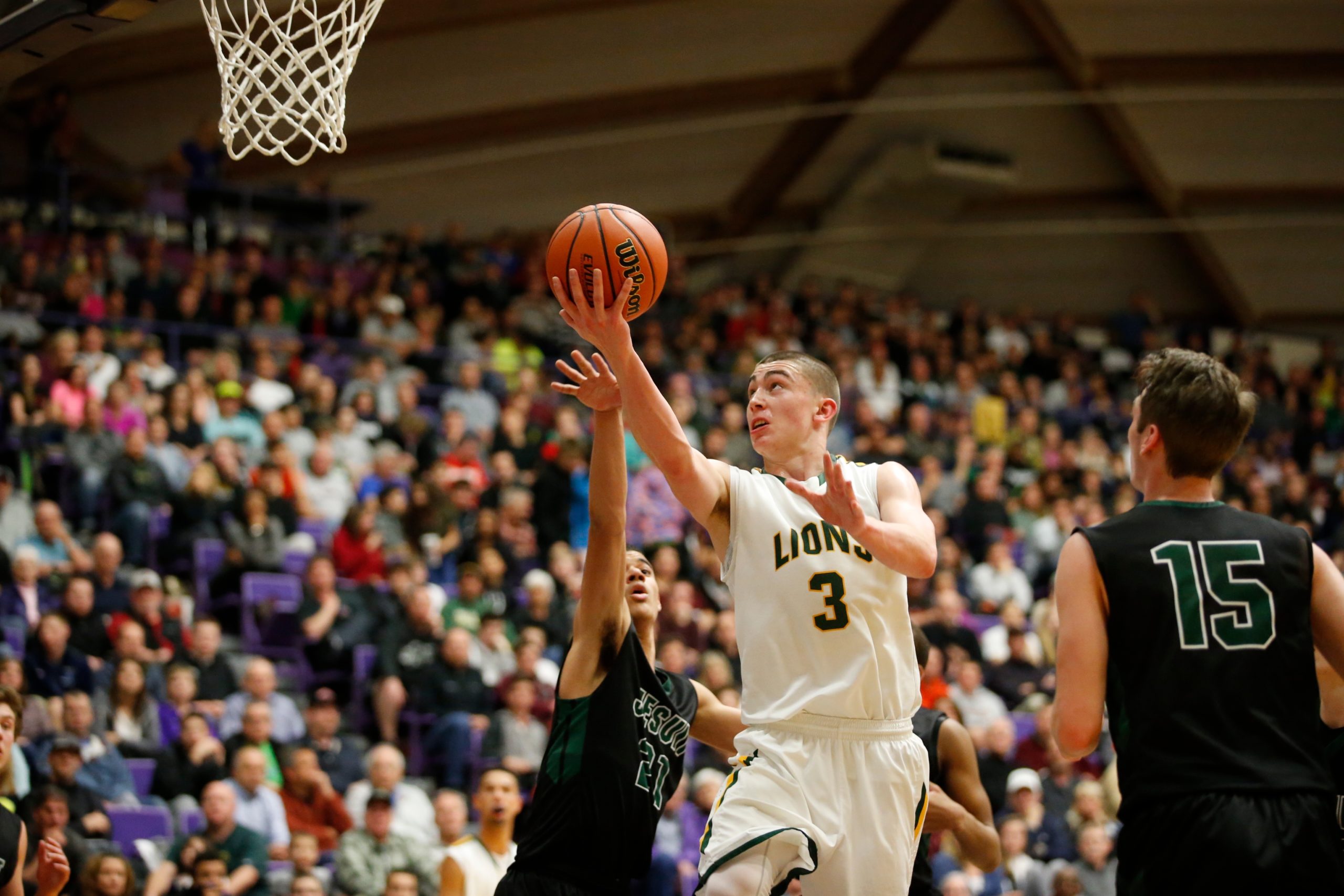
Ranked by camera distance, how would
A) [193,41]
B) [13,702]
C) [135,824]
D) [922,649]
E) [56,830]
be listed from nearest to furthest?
1. [13,702]
2. [922,649]
3. [56,830]
4. [135,824]
5. [193,41]

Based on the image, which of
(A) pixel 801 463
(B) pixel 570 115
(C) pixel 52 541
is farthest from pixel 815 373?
(B) pixel 570 115

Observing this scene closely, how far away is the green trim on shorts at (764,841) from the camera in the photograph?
3.96 metres

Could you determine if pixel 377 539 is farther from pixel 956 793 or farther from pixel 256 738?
pixel 956 793

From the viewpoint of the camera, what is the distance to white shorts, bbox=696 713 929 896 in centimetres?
400

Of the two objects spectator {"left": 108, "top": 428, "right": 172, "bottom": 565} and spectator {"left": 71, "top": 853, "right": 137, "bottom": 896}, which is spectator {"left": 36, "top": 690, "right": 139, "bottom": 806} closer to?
spectator {"left": 71, "top": 853, "right": 137, "bottom": 896}

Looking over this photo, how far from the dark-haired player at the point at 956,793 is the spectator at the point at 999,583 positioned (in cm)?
788

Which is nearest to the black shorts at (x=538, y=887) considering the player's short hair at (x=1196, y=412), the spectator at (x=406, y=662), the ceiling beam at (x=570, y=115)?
the player's short hair at (x=1196, y=412)

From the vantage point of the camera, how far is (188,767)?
8.54 meters

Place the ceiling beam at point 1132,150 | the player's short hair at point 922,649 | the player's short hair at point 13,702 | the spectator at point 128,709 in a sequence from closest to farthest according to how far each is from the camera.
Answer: the player's short hair at point 13,702 → the player's short hair at point 922,649 → the spectator at point 128,709 → the ceiling beam at point 1132,150

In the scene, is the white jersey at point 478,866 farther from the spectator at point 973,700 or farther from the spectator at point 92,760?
the spectator at point 973,700

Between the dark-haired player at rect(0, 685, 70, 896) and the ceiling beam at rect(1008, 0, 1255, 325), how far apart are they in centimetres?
1577

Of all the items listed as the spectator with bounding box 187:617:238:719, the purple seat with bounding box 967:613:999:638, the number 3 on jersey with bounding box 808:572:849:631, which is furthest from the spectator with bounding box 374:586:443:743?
the number 3 on jersey with bounding box 808:572:849:631

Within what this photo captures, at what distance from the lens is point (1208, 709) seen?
329 cm

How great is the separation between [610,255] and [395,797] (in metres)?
5.25
